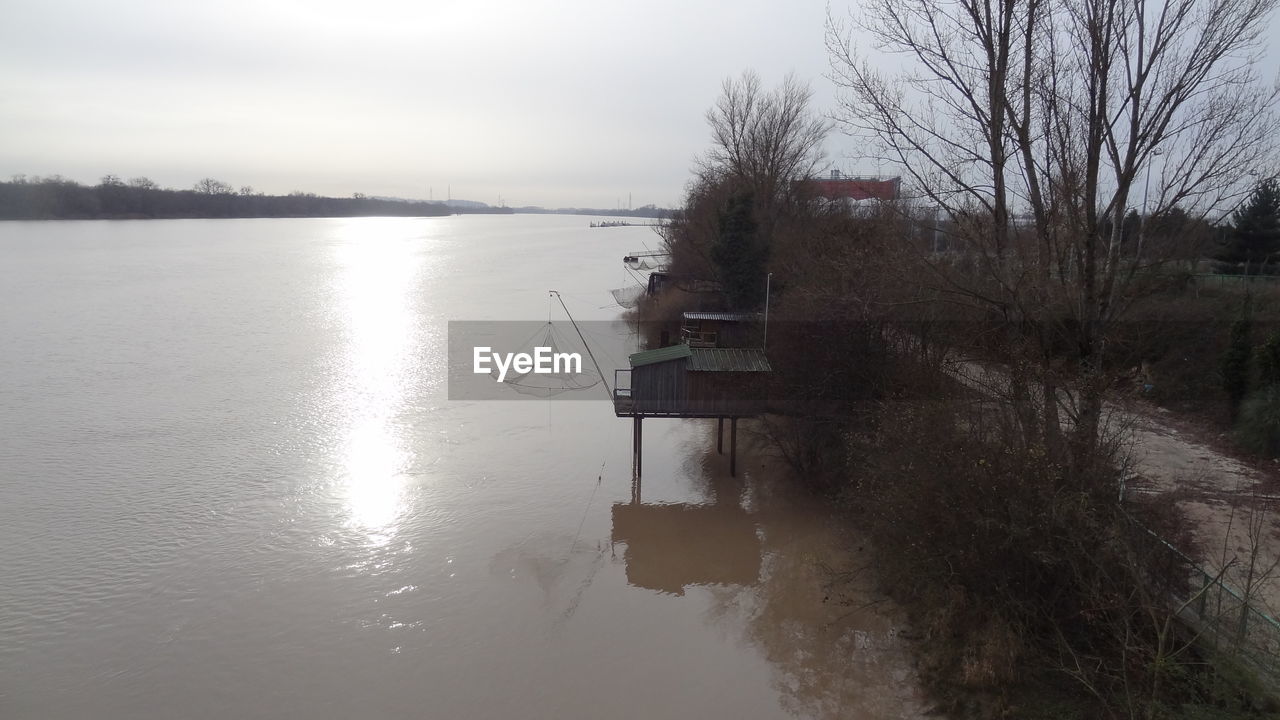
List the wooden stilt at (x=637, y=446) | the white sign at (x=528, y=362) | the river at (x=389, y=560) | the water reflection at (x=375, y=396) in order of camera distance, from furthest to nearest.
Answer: the white sign at (x=528, y=362) → the wooden stilt at (x=637, y=446) → the water reflection at (x=375, y=396) → the river at (x=389, y=560)

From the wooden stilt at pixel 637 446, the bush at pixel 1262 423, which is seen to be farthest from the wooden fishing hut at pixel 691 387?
the bush at pixel 1262 423

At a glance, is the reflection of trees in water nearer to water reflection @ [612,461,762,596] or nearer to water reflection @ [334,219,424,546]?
water reflection @ [612,461,762,596]

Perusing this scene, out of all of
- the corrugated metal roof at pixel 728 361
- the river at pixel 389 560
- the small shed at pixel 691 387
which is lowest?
the river at pixel 389 560

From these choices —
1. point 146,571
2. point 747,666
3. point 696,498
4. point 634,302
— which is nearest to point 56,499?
point 146,571

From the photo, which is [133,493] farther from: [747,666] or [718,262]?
[718,262]

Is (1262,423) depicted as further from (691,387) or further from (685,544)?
(685,544)

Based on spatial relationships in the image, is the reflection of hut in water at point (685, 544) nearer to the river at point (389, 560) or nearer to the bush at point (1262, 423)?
the river at point (389, 560)
